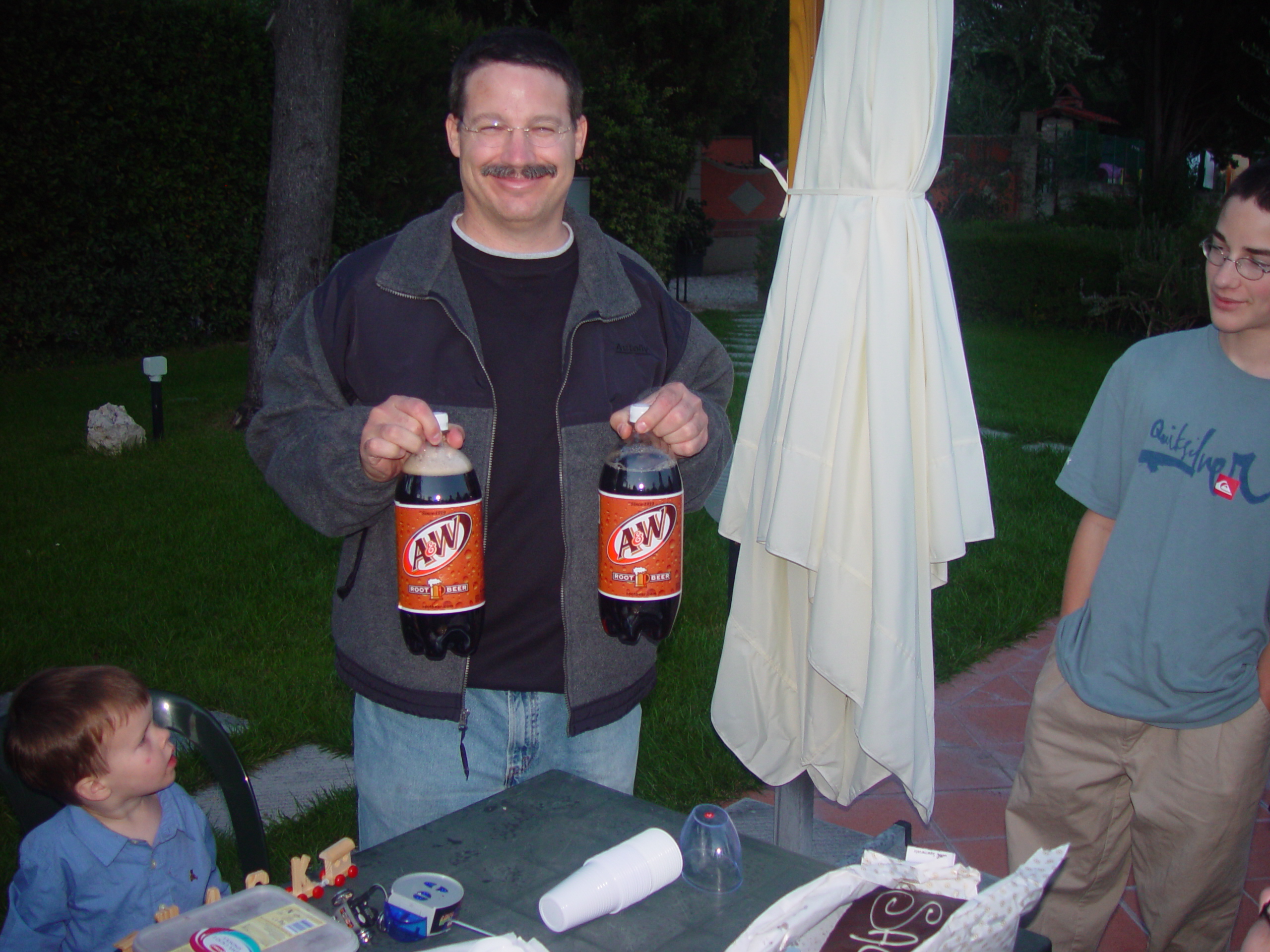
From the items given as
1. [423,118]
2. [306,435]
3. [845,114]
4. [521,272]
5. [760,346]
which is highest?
[423,118]

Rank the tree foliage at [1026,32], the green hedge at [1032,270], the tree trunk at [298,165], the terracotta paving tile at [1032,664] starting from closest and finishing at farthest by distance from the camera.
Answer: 1. the terracotta paving tile at [1032,664]
2. the tree trunk at [298,165]
3. the tree foliage at [1026,32]
4. the green hedge at [1032,270]

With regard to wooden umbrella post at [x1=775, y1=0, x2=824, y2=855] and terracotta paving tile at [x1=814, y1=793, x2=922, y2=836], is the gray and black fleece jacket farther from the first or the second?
terracotta paving tile at [x1=814, y1=793, x2=922, y2=836]

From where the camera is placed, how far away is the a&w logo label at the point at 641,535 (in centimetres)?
187

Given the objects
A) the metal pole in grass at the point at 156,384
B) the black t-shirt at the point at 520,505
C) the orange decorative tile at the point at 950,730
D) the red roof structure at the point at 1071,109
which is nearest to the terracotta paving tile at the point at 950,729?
the orange decorative tile at the point at 950,730

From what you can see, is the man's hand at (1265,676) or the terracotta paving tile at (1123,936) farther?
the terracotta paving tile at (1123,936)

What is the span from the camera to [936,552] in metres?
2.24

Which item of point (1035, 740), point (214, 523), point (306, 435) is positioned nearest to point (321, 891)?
point (306, 435)

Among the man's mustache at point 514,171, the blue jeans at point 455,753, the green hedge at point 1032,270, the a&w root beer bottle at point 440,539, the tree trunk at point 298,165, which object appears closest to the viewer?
the a&w root beer bottle at point 440,539

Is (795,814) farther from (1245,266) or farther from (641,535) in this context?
(1245,266)

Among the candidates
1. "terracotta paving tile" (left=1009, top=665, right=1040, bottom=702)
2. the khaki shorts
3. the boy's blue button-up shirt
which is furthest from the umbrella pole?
"terracotta paving tile" (left=1009, top=665, right=1040, bottom=702)

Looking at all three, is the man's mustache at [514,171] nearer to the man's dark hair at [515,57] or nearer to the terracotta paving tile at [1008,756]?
the man's dark hair at [515,57]

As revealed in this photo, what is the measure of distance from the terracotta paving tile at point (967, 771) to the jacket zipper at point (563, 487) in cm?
219

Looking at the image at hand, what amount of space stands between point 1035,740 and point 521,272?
1.66 metres

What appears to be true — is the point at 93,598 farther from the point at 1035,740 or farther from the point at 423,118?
the point at 423,118
